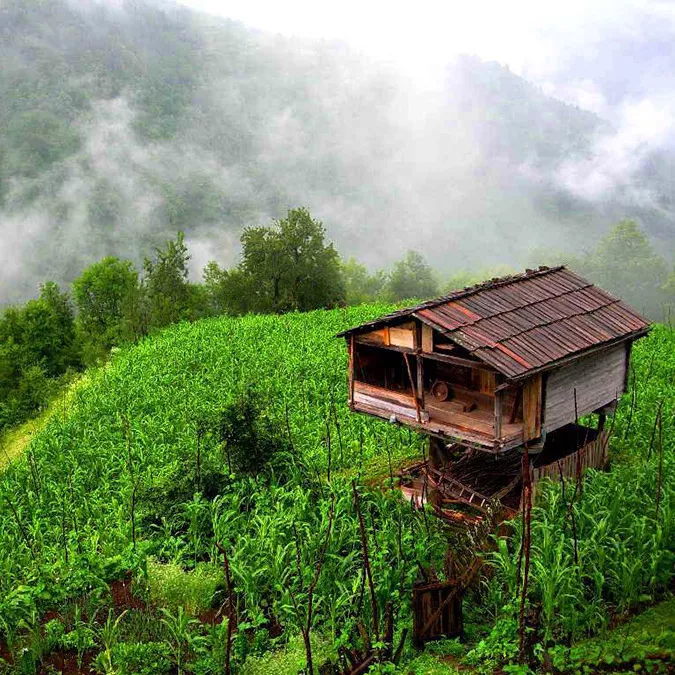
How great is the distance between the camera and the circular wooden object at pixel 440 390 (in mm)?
10516

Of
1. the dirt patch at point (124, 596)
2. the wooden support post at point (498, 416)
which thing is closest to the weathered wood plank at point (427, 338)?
the wooden support post at point (498, 416)

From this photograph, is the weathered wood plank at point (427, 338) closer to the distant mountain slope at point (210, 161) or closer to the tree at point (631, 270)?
the tree at point (631, 270)

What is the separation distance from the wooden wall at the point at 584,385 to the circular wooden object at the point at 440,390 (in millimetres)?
1559

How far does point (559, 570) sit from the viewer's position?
273 inches

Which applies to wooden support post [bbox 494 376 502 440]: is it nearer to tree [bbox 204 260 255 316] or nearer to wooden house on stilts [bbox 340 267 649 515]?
wooden house on stilts [bbox 340 267 649 515]

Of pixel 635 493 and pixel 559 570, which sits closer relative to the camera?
pixel 559 570

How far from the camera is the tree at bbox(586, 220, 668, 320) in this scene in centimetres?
7906

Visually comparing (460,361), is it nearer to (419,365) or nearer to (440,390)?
(419,365)

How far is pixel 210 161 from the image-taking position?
142 m

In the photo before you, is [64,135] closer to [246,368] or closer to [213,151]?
[213,151]

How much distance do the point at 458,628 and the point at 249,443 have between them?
547cm

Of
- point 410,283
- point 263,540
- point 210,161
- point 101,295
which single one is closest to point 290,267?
point 101,295

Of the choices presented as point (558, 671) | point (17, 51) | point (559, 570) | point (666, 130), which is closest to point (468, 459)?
point (559, 570)

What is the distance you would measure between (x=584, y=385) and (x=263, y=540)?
5.22 meters
